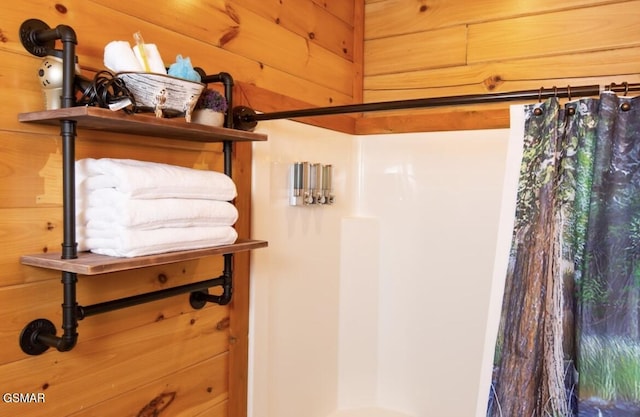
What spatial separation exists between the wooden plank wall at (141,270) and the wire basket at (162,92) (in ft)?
0.73

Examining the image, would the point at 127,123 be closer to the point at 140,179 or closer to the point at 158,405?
the point at 140,179

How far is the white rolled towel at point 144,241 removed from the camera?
3.38ft

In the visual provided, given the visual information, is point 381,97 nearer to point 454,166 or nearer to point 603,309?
point 454,166

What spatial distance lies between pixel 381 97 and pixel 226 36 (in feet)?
3.39

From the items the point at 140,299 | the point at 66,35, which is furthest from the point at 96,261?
the point at 66,35

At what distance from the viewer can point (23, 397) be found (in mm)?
1069

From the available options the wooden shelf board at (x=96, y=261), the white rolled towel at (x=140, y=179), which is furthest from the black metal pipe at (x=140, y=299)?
the white rolled towel at (x=140, y=179)

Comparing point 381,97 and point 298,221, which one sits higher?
point 381,97

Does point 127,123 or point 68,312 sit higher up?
point 127,123

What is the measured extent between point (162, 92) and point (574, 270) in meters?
1.03

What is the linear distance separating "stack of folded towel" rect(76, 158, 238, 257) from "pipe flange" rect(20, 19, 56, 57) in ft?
0.84

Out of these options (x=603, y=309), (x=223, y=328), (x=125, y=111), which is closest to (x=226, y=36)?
(x=125, y=111)

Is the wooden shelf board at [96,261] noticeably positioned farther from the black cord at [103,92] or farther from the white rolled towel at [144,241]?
the black cord at [103,92]

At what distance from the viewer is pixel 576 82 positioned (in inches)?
78.2
